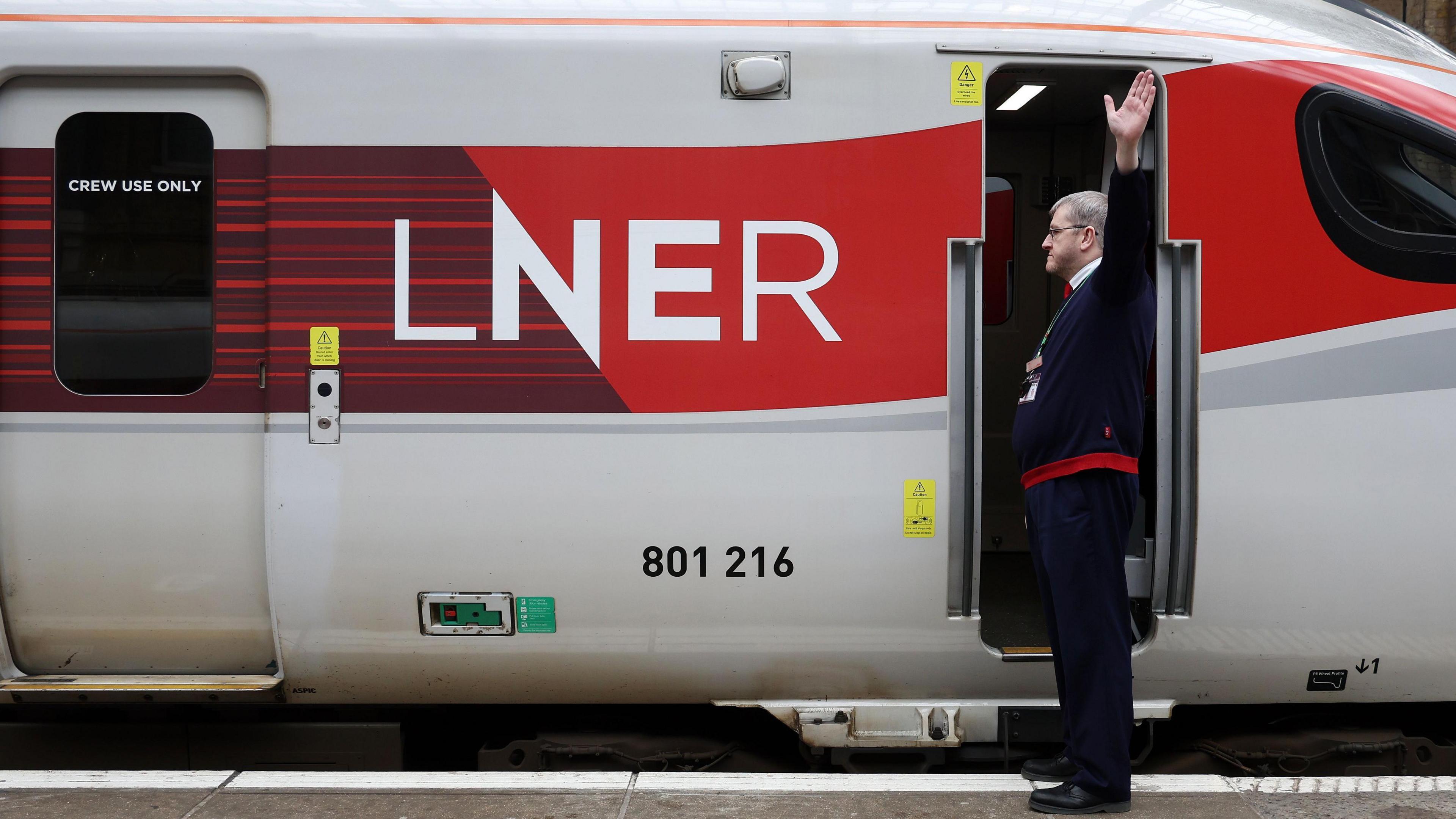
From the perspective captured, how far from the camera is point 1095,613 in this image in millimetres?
2670

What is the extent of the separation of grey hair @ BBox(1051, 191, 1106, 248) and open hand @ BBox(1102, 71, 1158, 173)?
320mm

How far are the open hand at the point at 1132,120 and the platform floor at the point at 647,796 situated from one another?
1.82 meters

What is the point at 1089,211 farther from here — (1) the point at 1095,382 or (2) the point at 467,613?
(2) the point at 467,613

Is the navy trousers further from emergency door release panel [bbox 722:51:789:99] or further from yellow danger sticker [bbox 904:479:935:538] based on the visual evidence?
emergency door release panel [bbox 722:51:789:99]

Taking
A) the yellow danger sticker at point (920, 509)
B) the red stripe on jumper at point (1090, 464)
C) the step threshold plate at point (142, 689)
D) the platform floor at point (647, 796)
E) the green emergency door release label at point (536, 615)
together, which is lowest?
the platform floor at point (647, 796)

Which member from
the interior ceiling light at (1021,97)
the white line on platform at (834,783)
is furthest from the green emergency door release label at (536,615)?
the interior ceiling light at (1021,97)

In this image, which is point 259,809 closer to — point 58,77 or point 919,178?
point 58,77

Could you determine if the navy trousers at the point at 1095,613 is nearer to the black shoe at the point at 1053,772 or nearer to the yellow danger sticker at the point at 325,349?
the black shoe at the point at 1053,772

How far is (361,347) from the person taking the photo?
297cm

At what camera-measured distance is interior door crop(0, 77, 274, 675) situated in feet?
9.80

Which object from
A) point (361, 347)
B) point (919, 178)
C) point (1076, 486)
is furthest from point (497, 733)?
point (919, 178)

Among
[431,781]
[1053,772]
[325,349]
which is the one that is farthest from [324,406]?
[1053,772]

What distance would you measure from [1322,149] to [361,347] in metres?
3.11

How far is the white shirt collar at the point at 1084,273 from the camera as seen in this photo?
2.76 meters
